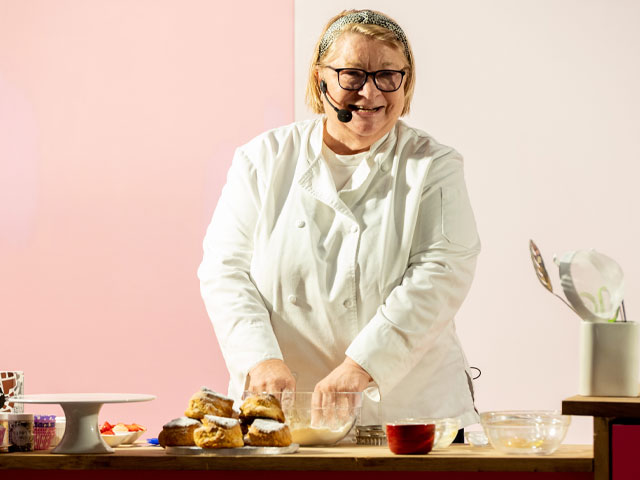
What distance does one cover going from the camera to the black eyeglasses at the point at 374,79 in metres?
2.25

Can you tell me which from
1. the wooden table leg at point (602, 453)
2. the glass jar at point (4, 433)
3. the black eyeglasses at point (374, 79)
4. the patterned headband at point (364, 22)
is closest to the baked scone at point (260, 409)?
the glass jar at point (4, 433)

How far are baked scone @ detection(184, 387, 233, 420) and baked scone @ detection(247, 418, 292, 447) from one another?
0.09 meters

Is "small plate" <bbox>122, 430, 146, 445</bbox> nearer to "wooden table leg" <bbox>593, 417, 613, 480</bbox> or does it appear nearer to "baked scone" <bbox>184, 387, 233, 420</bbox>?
"baked scone" <bbox>184, 387, 233, 420</bbox>

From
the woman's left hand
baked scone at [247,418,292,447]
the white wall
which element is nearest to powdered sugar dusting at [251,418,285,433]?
baked scone at [247,418,292,447]

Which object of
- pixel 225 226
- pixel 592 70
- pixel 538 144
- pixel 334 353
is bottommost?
pixel 334 353

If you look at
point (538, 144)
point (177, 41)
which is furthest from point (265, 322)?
point (177, 41)

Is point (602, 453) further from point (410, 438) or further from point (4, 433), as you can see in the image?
point (4, 433)

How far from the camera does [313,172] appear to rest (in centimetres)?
233

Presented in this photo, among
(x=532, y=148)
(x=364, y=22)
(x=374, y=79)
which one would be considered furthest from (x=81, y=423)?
(x=532, y=148)

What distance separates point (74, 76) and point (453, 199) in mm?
2242

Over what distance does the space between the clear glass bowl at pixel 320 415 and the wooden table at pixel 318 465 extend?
0.10 meters

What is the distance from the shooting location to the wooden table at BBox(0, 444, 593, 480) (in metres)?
1.53

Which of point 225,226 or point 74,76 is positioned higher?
point 74,76

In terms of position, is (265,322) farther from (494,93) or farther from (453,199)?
(494,93)
